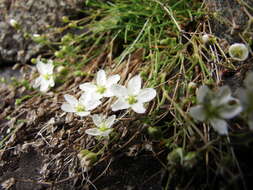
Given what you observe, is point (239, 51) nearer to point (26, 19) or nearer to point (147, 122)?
point (147, 122)

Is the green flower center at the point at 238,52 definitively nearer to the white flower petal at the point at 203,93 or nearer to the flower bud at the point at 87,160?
the white flower petal at the point at 203,93

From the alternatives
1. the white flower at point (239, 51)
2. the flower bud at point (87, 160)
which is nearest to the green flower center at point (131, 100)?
the flower bud at point (87, 160)

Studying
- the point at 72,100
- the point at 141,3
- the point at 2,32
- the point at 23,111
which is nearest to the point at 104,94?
the point at 72,100

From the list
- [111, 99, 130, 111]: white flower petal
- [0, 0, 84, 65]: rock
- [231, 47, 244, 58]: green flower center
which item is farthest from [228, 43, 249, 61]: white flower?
[0, 0, 84, 65]: rock

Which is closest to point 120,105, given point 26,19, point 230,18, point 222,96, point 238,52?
point 222,96

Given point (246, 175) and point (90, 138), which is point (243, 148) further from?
point (90, 138)

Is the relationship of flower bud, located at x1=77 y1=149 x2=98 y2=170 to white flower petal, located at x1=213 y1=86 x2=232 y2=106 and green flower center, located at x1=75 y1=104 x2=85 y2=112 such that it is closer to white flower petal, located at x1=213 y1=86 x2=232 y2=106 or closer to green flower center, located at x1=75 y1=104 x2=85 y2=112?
green flower center, located at x1=75 y1=104 x2=85 y2=112
